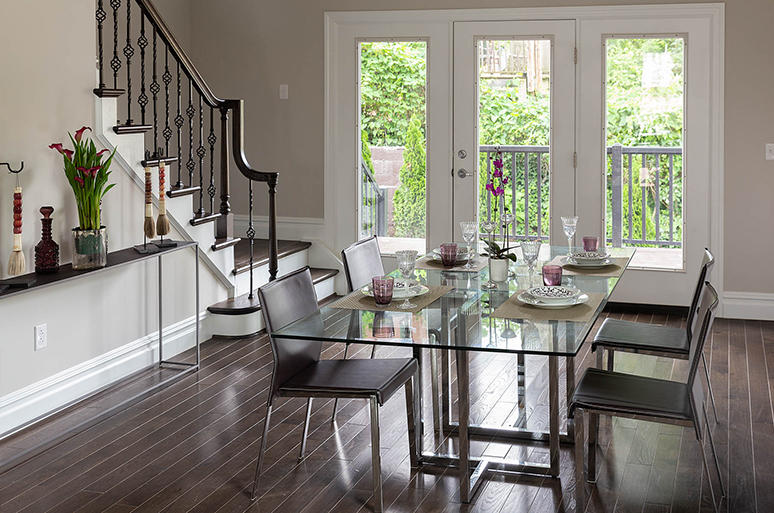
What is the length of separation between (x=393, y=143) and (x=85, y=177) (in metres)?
2.92

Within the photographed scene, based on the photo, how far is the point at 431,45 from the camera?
602 cm

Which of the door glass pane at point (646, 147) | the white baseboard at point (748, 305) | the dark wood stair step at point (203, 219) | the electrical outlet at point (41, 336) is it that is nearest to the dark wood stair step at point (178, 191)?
the dark wood stair step at point (203, 219)

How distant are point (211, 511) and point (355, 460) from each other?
65cm

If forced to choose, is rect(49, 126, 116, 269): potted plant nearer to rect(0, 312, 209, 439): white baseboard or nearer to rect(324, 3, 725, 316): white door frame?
rect(0, 312, 209, 439): white baseboard

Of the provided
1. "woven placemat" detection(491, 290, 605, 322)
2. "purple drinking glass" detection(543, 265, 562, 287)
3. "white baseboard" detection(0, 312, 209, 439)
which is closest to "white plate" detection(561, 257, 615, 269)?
"purple drinking glass" detection(543, 265, 562, 287)

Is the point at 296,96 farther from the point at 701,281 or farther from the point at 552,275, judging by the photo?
the point at 701,281

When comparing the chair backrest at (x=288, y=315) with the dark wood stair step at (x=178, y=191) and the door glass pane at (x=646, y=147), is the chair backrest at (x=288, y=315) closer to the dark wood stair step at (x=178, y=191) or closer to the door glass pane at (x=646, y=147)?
the dark wood stair step at (x=178, y=191)

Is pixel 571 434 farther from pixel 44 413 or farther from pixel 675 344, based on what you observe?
pixel 44 413

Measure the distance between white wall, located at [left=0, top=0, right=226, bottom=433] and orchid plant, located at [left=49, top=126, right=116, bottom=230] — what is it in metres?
0.13

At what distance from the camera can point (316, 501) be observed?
9.53 ft

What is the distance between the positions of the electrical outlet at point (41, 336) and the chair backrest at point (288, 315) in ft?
4.41

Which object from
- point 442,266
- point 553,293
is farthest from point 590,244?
point 553,293

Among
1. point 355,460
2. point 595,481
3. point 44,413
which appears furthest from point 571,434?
point 44,413

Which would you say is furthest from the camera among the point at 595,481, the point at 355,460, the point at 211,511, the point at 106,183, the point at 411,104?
the point at 411,104
